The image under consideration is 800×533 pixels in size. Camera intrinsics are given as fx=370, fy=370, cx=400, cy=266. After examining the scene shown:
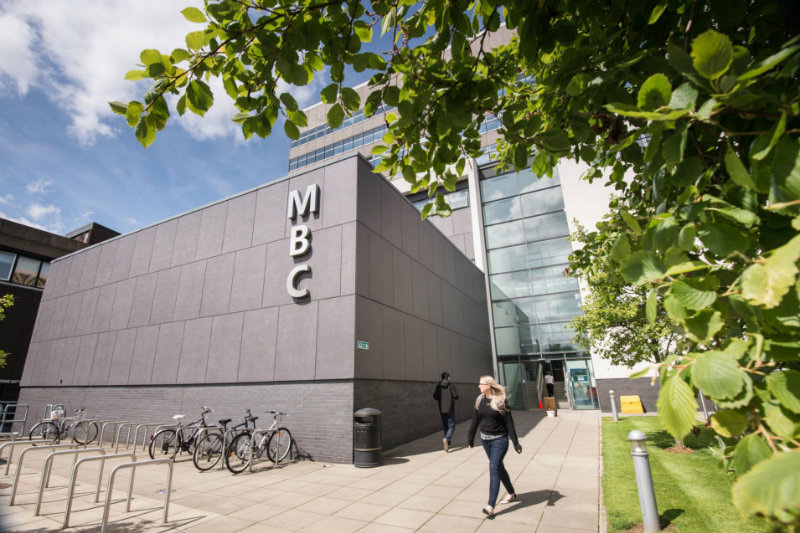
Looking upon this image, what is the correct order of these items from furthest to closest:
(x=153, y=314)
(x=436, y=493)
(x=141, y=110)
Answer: (x=153, y=314) → (x=436, y=493) → (x=141, y=110)

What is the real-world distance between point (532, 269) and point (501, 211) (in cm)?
422

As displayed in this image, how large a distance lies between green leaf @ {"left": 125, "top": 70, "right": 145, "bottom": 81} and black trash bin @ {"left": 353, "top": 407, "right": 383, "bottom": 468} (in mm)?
7948

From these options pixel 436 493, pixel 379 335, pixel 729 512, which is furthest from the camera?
pixel 379 335

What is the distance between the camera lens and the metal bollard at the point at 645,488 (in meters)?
4.40

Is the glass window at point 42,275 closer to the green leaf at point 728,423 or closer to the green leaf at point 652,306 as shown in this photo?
the green leaf at point 652,306

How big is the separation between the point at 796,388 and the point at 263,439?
32.1 ft

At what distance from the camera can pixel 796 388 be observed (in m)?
0.92

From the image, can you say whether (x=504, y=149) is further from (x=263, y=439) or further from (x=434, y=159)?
(x=263, y=439)

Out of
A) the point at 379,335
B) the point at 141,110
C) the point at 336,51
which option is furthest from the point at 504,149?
the point at 379,335

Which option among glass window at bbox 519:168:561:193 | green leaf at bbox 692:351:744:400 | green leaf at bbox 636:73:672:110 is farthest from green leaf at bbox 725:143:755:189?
glass window at bbox 519:168:561:193

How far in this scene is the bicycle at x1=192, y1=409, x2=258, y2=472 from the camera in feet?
28.6

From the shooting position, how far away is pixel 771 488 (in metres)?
0.65

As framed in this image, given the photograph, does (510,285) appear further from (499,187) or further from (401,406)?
(401,406)

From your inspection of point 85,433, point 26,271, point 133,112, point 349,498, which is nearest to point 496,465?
point 349,498
